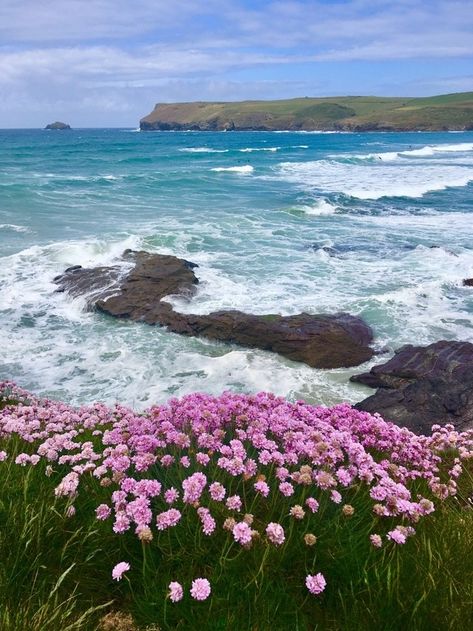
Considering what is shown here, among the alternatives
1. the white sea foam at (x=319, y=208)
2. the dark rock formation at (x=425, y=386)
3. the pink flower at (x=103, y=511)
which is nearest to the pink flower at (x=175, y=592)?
the pink flower at (x=103, y=511)

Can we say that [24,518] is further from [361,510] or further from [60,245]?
[60,245]

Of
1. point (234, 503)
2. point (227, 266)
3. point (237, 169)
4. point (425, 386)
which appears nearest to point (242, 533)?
point (234, 503)

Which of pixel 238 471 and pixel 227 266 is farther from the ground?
pixel 238 471

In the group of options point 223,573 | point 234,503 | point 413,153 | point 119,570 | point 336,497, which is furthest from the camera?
point 413,153

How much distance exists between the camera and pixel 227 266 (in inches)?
890

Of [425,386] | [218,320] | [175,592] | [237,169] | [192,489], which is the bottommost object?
[237,169]

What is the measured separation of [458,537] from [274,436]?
151 centimetres

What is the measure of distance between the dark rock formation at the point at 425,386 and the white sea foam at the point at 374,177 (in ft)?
106

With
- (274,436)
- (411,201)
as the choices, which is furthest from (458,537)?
Answer: (411,201)

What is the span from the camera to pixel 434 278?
67.3ft

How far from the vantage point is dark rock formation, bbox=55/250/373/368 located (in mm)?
14320

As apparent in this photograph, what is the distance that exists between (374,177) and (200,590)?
194ft

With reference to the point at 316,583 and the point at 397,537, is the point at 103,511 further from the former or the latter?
the point at 397,537

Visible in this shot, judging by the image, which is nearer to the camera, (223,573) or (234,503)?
(223,573)
